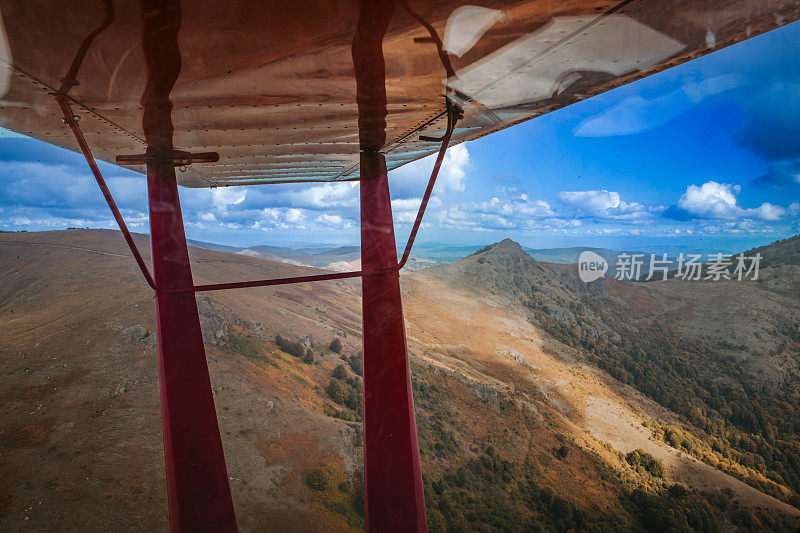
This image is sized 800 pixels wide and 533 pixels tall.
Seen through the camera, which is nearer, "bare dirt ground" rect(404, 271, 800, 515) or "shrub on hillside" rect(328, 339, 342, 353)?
"bare dirt ground" rect(404, 271, 800, 515)

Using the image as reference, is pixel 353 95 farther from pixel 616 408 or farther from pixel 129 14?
pixel 616 408

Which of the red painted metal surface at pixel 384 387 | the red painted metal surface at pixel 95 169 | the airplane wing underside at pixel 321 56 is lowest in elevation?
the red painted metal surface at pixel 384 387

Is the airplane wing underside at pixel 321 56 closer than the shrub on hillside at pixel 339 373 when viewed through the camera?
Yes

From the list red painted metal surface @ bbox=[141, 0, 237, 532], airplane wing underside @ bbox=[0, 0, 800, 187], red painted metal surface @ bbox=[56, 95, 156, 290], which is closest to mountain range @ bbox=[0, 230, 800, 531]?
red painted metal surface @ bbox=[141, 0, 237, 532]

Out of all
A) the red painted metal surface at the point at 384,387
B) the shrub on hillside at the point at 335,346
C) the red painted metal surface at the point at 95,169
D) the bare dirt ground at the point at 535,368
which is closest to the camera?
the red painted metal surface at the point at 95,169

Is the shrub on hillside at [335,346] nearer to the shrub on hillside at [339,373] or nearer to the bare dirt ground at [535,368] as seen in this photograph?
the shrub on hillside at [339,373]

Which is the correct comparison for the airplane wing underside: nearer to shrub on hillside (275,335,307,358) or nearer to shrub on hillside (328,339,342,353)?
shrub on hillside (275,335,307,358)

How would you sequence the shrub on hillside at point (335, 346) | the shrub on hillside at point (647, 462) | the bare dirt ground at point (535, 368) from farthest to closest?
the shrub on hillside at point (335, 346), the bare dirt ground at point (535, 368), the shrub on hillside at point (647, 462)

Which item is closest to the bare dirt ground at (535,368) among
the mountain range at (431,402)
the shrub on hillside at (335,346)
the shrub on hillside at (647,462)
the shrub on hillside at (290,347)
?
the mountain range at (431,402)

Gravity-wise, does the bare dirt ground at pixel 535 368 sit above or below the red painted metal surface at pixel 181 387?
below

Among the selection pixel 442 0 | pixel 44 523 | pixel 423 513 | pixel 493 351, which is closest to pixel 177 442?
pixel 423 513

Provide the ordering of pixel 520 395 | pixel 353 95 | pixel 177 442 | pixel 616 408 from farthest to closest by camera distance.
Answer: pixel 616 408
pixel 520 395
pixel 177 442
pixel 353 95
